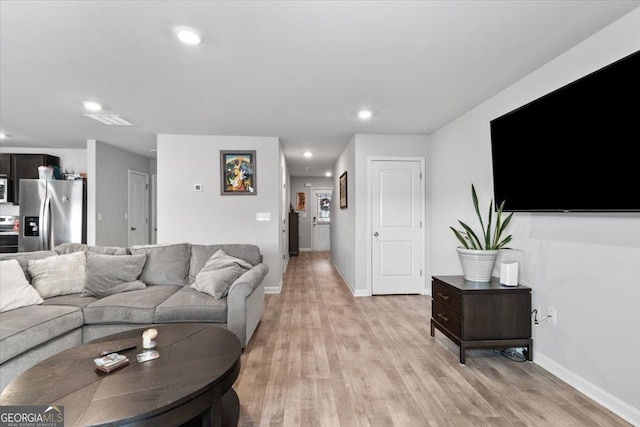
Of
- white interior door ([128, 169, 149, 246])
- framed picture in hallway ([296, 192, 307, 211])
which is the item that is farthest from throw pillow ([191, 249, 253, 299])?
framed picture in hallway ([296, 192, 307, 211])

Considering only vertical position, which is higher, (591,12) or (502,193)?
(591,12)

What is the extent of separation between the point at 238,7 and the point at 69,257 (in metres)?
2.72

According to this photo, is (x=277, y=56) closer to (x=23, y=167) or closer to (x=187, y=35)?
(x=187, y=35)

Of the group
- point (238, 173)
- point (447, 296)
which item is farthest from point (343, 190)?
point (447, 296)

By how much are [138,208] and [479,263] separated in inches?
244

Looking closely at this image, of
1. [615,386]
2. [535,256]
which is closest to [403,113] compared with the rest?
[535,256]

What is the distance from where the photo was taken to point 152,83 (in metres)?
2.66

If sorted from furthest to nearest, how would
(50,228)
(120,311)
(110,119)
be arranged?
(50,228), (110,119), (120,311)

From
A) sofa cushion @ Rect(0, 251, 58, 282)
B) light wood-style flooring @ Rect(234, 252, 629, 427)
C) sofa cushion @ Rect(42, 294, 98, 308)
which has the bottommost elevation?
light wood-style flooring @ Rect(234, 252, 629, 427)

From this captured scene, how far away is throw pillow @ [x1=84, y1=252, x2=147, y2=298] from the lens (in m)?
2.69

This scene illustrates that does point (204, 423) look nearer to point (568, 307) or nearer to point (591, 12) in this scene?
point (568, 307)

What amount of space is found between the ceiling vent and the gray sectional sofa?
1595 mm

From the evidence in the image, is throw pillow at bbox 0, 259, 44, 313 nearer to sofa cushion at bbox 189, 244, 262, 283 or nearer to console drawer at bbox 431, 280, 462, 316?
sofa cushion at bbox 189, 244, 262, 283

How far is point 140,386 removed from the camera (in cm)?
129
